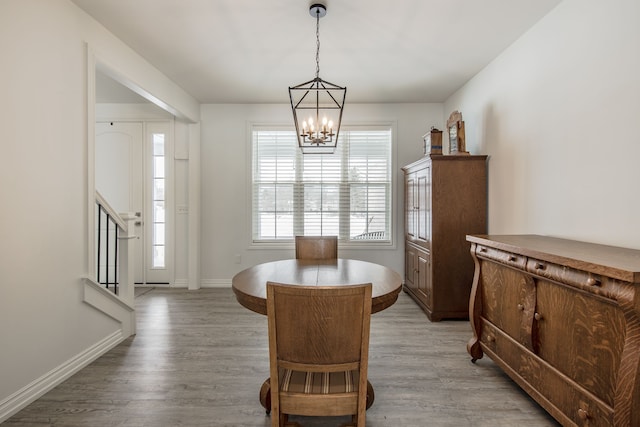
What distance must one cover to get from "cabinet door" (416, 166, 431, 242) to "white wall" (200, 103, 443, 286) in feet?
2.79

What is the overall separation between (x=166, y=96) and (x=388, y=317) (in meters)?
3.59

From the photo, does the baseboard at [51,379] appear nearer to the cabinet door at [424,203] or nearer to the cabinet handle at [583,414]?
the cabinet handle at [583,414]

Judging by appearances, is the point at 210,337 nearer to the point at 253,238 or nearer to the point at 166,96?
the point at 253,238

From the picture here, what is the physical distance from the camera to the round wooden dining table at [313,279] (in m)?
1.68

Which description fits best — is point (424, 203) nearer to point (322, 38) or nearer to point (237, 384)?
point (322, 38)

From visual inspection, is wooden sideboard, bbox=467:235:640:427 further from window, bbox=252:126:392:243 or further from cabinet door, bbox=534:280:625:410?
window, bbox=252:126:392:243

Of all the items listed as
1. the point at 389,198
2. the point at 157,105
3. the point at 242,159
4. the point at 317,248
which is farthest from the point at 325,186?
the point at 157,105

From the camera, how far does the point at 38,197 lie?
206 cm

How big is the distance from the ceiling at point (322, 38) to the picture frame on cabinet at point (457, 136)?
57cm

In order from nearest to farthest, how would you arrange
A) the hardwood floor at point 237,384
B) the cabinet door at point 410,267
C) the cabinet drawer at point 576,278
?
1. the cabinet drawer at point 576,278
2. the hardwood floor at point 237,384
3. the cabinet door at point 410,267

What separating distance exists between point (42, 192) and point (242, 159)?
8.99 feet

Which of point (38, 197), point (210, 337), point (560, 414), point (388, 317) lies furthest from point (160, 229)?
point (560, 414)

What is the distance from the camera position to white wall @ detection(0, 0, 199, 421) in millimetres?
1866

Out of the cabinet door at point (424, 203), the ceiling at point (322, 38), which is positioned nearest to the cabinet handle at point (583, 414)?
the cabinet door at point (424, 203)
